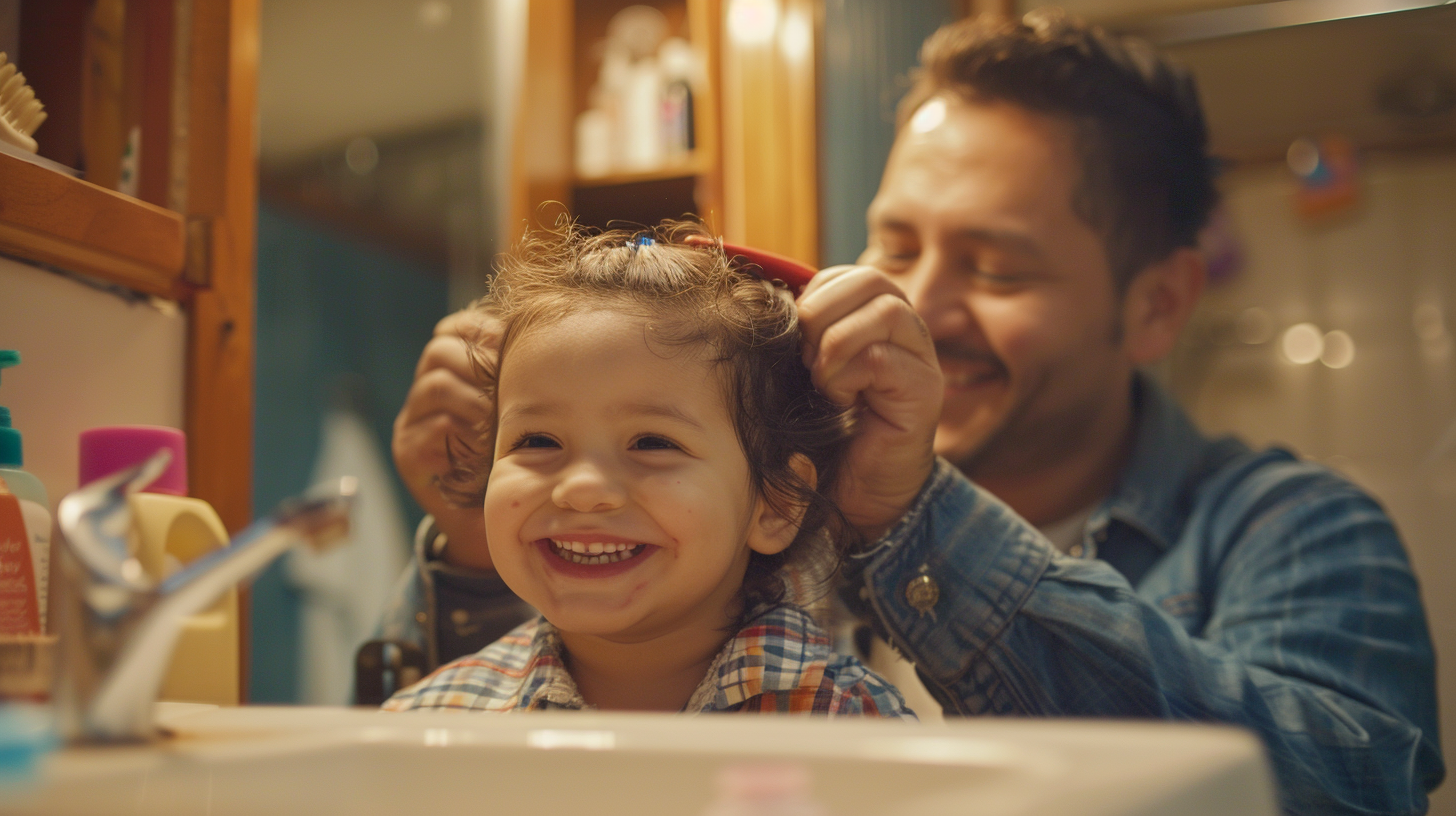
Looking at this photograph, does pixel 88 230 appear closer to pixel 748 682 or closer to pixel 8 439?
pixel 8 439

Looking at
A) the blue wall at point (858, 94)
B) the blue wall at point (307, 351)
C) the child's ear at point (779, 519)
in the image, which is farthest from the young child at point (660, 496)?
the blue wall at point (858, 94)

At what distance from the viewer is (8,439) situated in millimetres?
679

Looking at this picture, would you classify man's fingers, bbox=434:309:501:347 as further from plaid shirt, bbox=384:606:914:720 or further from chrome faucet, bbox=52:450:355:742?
chrome faucet, bbox=52:450:355:742

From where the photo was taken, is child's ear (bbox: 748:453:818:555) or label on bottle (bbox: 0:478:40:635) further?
child's ear (bbox: 748:453:818:555)

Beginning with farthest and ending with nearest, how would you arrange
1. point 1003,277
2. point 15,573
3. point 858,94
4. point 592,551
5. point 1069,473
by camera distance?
1. point 858,94
2. point 1069,473
3. point 1003,277
4. point 592,551
5. point 15,573

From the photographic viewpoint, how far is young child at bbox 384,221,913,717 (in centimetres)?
74

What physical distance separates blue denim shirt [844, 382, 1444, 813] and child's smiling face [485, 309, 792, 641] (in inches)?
6.7

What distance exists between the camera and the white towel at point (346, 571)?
5.26 feet

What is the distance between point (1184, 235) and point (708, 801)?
3.98 ft

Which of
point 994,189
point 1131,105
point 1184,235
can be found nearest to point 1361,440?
point 1184,235

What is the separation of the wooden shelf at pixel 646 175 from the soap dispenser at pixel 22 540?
60.8 inches

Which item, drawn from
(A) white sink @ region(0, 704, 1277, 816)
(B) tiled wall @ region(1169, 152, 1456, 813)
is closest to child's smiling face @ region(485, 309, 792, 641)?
(A) white sink @ region(0, 704, 1277, 816)

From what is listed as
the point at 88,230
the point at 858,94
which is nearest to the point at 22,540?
the point at 88,230

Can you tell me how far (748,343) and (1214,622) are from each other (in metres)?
0.61
